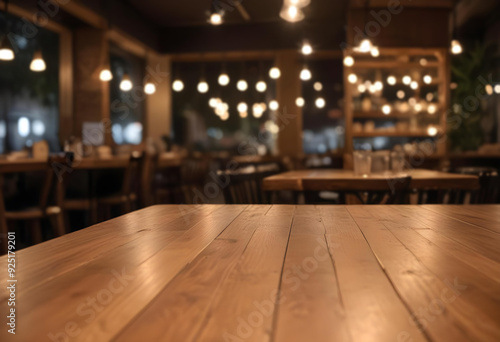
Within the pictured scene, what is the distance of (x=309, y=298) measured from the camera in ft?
2.12

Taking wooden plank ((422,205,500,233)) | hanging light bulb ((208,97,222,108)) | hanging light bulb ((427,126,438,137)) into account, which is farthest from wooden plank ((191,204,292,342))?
hanging light bulb ((208,97,222,108))

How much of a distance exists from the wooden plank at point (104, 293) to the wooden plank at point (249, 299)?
0.33ft

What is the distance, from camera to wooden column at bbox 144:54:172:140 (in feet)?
27.7

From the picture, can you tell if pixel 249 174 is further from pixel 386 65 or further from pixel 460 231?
pixel 386 65

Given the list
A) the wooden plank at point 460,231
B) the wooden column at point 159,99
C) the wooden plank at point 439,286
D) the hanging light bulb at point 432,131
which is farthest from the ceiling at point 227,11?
the wooden plank at point 439,286

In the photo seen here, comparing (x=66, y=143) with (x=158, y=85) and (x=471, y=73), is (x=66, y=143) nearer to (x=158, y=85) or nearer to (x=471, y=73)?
(x=158, y=85)

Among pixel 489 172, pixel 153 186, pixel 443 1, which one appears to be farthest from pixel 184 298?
pixel 443 1

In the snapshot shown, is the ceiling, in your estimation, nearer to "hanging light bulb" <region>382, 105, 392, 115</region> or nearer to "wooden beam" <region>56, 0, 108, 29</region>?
"wooden beam" <region>56, 0, 108, 29</region>

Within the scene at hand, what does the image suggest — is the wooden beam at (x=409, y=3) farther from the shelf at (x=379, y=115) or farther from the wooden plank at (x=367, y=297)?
the wooden plank at (x=367, y=297)

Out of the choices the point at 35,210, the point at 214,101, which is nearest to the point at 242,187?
the point at 35,210

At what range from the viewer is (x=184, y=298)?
65 cm

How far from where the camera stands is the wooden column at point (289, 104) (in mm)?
8352

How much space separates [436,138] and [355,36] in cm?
201

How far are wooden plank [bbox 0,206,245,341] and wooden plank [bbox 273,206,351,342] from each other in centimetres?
19
